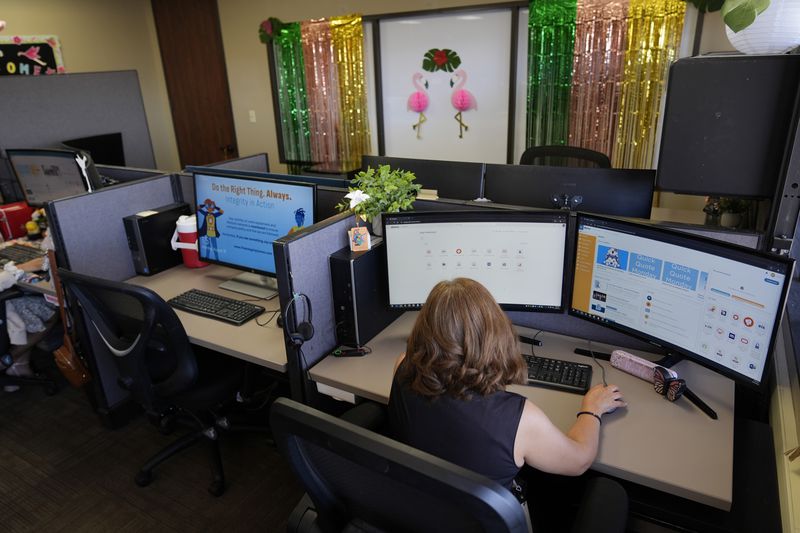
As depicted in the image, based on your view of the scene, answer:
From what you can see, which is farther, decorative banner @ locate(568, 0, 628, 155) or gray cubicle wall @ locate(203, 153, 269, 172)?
decorative banner @ locate(568, 0, 628, 155)

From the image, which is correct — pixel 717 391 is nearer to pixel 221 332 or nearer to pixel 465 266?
pixel 465 266

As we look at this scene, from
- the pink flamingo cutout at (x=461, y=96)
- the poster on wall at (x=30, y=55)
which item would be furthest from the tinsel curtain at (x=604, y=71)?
the poster on wall at (x=30, y=55)

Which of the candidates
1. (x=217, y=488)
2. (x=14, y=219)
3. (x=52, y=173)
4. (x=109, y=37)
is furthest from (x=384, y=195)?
(x=109, y=37)

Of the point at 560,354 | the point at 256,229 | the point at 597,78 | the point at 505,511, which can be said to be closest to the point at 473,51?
the point at 597,78

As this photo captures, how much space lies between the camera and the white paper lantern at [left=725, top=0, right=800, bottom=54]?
1328 millimetres

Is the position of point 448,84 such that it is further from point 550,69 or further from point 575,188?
point 575,188

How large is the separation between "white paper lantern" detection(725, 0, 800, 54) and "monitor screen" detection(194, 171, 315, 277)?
141 cm

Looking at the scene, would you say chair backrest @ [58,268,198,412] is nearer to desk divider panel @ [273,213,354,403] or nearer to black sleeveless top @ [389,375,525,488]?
desk divider panel @ [273,213,354,403]

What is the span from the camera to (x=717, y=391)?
4.75 feet

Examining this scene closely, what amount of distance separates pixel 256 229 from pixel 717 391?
1655 millimetres

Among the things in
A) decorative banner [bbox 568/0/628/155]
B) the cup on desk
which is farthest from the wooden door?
decorative banner [bbox 568/0/628/155]

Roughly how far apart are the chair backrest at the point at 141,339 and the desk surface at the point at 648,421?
0.50 metres

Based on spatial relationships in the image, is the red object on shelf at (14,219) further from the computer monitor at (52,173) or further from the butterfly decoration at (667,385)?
the butterfly decoration at (667,385)

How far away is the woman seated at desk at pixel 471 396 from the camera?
3.55 feet
